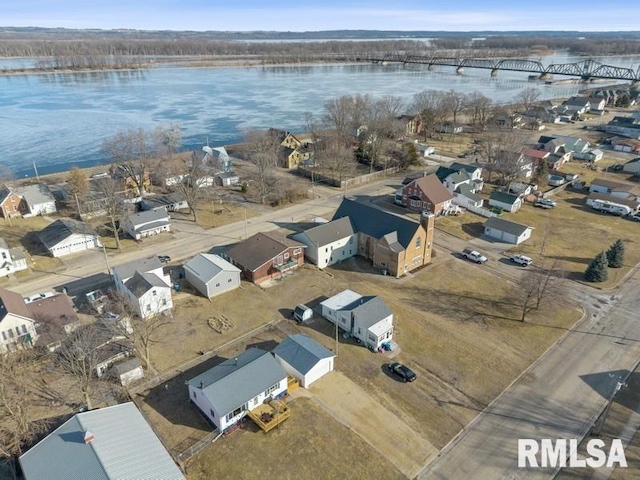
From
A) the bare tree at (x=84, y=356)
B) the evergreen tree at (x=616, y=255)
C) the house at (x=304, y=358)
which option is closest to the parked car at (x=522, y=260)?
the evergreen tree at (x=616, y=255)

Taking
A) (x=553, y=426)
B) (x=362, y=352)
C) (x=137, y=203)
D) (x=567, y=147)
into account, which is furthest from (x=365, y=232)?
(x=567, y=147)

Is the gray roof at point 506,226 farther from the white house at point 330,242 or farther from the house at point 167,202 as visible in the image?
the house at point 167,202

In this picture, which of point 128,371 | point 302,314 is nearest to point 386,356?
point 302,314

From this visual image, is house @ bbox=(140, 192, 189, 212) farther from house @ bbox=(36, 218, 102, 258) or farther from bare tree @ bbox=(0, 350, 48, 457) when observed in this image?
bare tree @ bbox=(0, 350, 48, 457)

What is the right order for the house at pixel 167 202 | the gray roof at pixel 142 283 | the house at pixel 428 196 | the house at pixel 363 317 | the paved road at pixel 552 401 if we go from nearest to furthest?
the paved road at pixel 552 401 < the house at pixel 363 317 < the gray roof at pixel 142 283 < the house at pixel 167 202 < the house at pixel 428 196

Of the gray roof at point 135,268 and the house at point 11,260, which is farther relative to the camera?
the house at point 11,260

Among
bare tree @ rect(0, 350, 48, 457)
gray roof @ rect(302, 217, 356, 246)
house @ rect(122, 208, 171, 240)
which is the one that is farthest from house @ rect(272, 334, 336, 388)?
house @ rect(122, 208, 171, 240)

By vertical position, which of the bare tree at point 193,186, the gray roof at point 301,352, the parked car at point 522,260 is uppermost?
the bare tree at point 193,186

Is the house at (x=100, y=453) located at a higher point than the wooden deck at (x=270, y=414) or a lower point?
higher
